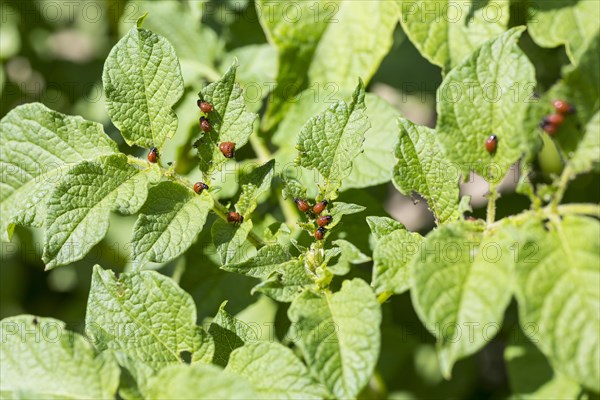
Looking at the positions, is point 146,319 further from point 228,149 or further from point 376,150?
point 376,150

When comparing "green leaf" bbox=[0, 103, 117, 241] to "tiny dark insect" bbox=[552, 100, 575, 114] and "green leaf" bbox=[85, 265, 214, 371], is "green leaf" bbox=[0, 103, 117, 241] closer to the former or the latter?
"green leaf" bbox=[85, 265, 214, 371]

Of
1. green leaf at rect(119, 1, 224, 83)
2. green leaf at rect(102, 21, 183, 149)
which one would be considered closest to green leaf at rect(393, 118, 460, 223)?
green leaf at rect(102, 21, 183, 149)

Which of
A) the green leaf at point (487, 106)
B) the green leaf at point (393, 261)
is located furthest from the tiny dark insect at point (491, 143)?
the green leaf at point (393, 261)

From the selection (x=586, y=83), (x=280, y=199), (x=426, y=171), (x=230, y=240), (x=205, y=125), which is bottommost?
(x=280, y=199)

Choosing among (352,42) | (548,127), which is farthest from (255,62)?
(548,127)

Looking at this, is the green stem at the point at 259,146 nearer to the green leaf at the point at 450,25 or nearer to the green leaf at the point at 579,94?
the green leaf at the point at 450,25
